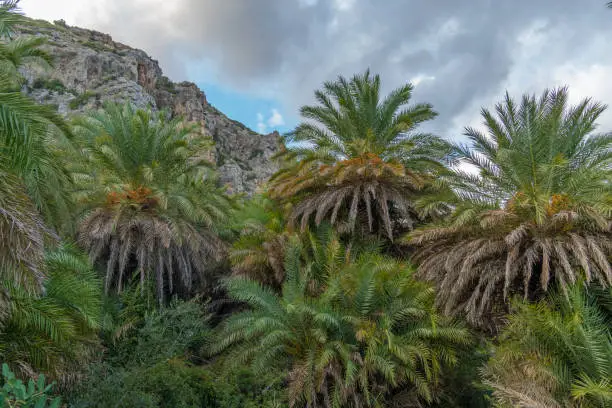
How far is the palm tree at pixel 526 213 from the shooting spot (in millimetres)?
8828

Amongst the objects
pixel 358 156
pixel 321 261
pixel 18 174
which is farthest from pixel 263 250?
pixel 18 174

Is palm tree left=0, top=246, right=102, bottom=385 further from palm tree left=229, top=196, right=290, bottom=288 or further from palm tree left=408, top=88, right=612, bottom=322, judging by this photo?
palm tree left=408, top=88, right=612, bottom=322

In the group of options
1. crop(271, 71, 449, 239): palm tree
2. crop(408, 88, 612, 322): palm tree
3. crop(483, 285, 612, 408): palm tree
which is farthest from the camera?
crop(271, 71, 449, 239): palm tree

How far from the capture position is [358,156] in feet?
44.6

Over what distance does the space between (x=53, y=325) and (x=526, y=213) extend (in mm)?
9474

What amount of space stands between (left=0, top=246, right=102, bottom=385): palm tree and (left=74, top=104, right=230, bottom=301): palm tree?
476 cm

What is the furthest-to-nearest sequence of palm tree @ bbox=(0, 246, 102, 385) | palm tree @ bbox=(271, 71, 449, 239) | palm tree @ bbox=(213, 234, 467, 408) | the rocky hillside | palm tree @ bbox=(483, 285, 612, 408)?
Answer: the rocky hillside
palm tree @ bbox=(271, 71, 449, 239)
palm tree @ bbox=(213, 234, 467, 408)
palm tree @ bbox=(483, 285, 612, 408)
palm tree @ bbox=(0, 246, 102, 385)

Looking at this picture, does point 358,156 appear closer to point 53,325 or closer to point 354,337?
point 354,337

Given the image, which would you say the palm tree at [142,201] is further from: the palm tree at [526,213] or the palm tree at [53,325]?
the palm tree at [526,213]

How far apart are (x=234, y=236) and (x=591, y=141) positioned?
12.6 m

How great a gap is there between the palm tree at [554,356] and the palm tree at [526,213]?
2.08 feet

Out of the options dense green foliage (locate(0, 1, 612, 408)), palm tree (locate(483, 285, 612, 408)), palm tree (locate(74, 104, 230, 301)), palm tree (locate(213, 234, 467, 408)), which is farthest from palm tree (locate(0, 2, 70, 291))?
palm tree (locate(74, 104, 230, 301))

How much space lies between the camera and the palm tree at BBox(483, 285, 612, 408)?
7.45m

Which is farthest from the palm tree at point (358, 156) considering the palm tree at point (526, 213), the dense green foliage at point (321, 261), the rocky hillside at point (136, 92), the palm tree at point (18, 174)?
the rocky hillside at point (136, 92)
